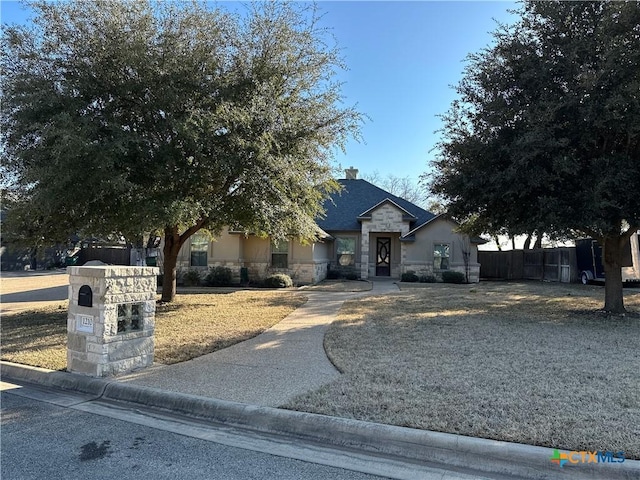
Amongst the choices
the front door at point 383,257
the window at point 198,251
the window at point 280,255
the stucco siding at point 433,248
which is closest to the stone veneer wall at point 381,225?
the stucco siding at point 433,248

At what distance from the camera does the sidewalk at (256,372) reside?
210 inches

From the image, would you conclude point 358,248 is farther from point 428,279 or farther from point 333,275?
point 428,279

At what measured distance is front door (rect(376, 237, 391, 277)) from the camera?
1012 inches

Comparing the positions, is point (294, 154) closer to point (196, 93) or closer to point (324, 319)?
point (196, 93)

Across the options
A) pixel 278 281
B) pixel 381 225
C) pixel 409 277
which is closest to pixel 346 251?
pixel 381 225

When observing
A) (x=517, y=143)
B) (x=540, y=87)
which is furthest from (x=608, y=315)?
(x=540, y=87)

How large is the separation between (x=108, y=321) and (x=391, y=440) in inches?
168

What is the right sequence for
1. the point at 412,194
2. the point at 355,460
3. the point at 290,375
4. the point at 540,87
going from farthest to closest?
1. the point at 412,194
2. the point at 540,87
3. the point at 290,375
4. the point at 355,460

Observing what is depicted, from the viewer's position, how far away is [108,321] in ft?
20.0

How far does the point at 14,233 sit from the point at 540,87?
13.3 meters

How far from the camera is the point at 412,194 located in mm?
57062

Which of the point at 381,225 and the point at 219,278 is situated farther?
the point at 381,225

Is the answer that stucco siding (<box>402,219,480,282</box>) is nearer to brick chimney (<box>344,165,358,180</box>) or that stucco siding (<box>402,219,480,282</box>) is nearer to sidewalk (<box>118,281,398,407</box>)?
brick chimney (<box>344,165,358,180</box>)

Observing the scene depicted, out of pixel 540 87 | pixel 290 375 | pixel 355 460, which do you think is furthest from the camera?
pixel 540 87
